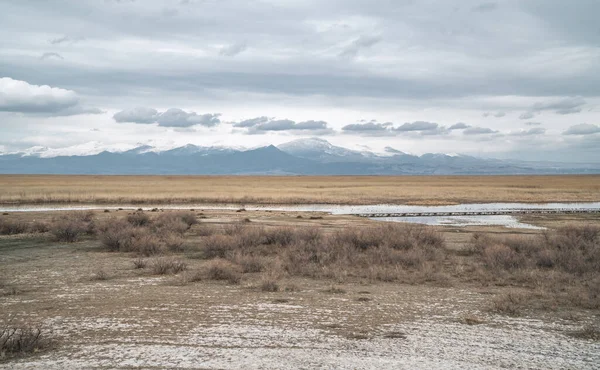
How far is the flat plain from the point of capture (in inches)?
367

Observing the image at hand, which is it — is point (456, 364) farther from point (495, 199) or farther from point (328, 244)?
point (495, 199)

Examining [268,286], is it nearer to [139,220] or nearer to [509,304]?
[509,304]

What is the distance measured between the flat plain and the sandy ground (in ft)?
0.15

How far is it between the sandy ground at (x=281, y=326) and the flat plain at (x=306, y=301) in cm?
4

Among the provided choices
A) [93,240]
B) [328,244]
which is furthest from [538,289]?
[93,240]

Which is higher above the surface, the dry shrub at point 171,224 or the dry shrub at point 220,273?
the dry shrub at point 171,224

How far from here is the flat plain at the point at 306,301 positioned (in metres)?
9.33

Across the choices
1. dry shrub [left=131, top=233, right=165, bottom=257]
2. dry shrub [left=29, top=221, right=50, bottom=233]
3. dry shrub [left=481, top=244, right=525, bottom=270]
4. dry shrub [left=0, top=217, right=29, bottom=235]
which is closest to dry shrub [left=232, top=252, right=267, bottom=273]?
dry shrub [left=131, top=233, right=165, bottom=257]

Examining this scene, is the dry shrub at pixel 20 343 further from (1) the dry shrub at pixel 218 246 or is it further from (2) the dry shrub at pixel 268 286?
(1) the dry shrub at pixel 218 246

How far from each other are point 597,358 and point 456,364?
269 centimetres

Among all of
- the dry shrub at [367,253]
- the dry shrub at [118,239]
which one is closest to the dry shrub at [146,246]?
the dry shrub at [118,239]

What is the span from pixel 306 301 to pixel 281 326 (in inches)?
96.9

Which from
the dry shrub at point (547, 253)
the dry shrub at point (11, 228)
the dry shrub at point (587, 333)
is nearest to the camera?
the dry shrub at point (587, 333)

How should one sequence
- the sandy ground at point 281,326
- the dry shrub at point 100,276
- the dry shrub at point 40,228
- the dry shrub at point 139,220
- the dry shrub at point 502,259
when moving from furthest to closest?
the dry shrub at point 139,220, the dry shrub at point 40,228, the dry shrub at point 502,259, the dry shrub at point 100,276, the sandy ground at point 281,326
